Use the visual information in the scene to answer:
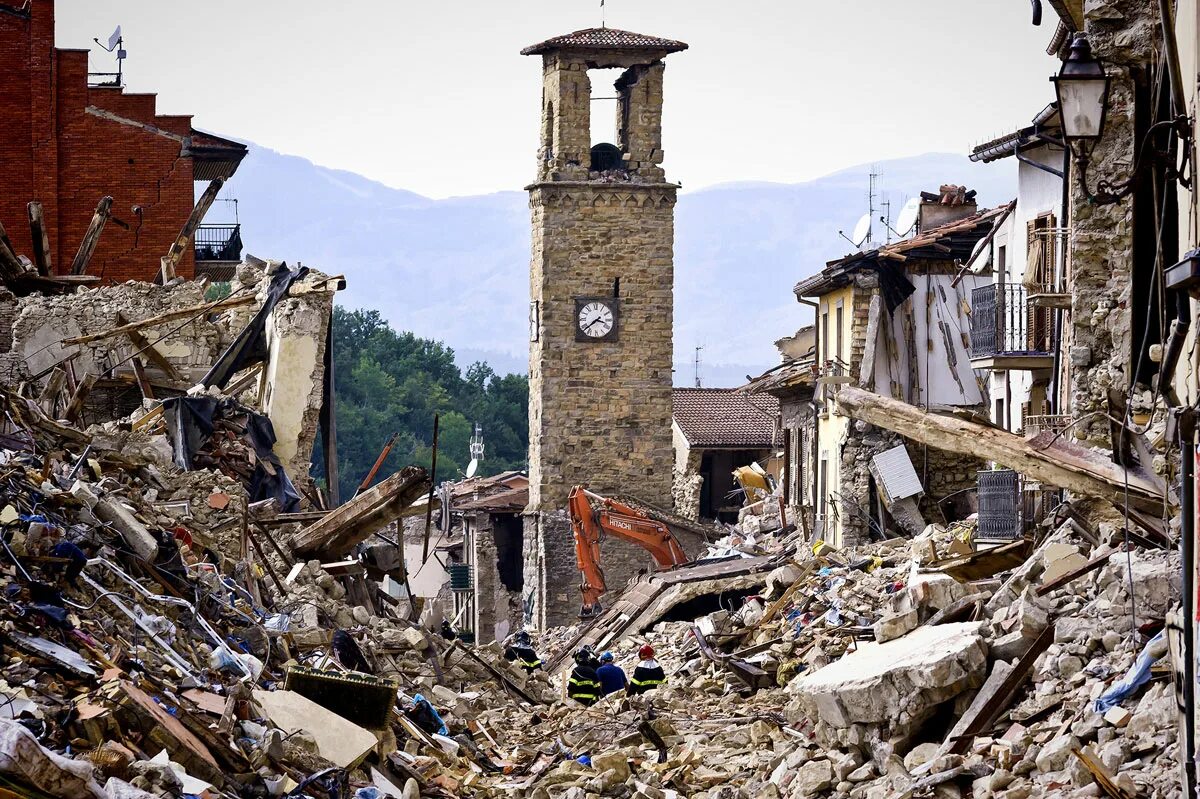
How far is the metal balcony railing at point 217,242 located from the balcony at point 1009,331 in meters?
19.1

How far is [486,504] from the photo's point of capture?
1917 inches

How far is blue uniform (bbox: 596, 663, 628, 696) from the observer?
21.6 meters

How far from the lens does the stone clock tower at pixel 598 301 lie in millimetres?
43938

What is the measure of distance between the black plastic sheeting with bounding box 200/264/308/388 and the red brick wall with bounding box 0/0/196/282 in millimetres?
13369

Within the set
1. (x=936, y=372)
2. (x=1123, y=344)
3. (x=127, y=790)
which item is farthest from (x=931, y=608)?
(x=936, y=372)

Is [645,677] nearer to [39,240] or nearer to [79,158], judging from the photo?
[39,240]

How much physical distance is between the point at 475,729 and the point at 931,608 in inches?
196

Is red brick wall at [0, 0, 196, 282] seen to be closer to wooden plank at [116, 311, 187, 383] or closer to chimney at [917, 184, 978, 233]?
wooden plank at [116, 311, 187, 383]

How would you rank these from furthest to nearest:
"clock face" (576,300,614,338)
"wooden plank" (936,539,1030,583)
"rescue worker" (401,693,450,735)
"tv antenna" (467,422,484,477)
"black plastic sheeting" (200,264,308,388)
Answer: "tv antenna" (467,422,484,477)
"clock face" (576,300,614,338)
"black plastic sheeting" (200,264,308,388)
"wooden plank" (936,539,1030,583)
"rescue worker" (401,693,450,735)

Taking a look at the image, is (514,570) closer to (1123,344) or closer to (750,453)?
(750,453)

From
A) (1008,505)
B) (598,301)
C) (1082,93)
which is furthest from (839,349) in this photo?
(1082,93)

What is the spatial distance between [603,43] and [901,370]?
15.2m

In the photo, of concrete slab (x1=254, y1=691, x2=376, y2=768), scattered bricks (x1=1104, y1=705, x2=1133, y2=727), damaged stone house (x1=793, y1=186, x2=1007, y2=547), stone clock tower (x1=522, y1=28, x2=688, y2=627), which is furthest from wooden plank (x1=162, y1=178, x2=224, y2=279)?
scattered bricks (x1=1104, y1=705, x2=1133, y2=727)

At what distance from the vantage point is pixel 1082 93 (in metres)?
12.5
